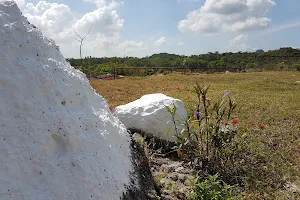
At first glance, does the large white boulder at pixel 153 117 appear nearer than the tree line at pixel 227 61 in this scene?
Yes

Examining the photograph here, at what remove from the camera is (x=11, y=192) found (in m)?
1.71

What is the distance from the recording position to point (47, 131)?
2.05 m

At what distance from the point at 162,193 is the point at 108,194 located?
3.13 ft

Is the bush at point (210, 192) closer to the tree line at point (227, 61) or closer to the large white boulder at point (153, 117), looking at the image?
the large white boulder at point (153, 117)

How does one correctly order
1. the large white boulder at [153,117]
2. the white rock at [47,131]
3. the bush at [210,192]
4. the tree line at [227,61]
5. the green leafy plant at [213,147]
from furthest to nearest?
the tree line at [227,61] → the large white boulder at [153,117] → the green leafy plant at [213,147] → the bush at [210,192] → the white rock at [47,131]

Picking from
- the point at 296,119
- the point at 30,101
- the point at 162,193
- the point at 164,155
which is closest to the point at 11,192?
the point at 30,101

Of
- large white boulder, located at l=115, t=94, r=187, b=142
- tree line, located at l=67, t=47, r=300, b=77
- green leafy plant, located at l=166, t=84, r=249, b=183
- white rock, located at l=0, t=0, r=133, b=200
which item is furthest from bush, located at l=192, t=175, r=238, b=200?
tree line, located at l=67, t=47, r=300, b=77

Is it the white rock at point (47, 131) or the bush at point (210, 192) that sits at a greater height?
the white rock at point (47, 131)

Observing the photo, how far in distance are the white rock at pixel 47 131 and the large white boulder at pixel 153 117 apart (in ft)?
5.66

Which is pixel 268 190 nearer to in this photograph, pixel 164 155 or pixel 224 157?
pixel 224 157

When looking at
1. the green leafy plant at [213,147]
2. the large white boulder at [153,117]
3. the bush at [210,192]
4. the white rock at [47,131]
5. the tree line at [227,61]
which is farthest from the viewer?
the tree line at [227,61]

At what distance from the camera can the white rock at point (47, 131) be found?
6.04ft

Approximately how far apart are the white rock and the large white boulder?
1725 mm

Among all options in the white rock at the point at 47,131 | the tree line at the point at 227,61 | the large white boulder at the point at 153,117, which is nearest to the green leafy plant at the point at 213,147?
the large white boulder at the point at 153,117
